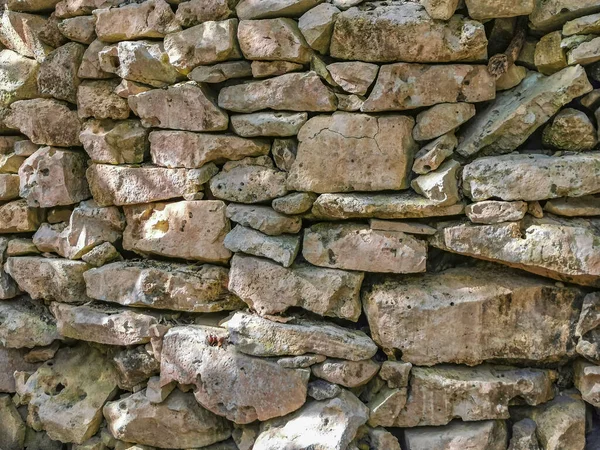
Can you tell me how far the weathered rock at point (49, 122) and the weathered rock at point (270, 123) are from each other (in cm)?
97

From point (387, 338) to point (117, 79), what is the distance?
1.86 metres

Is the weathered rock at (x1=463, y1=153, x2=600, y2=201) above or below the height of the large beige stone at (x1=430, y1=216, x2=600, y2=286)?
above

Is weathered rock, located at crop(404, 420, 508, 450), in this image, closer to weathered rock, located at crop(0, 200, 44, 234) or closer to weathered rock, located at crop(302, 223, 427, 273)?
weathered rock, located at crop(302, 223, 427, 273)

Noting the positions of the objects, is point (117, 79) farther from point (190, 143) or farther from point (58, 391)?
point (58, 391)

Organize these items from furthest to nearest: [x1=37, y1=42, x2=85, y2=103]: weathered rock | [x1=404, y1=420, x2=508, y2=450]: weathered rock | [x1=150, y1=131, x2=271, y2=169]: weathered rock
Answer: [x1=37, y1=42, x2=85, y2=103]: weathered rock < [x1=150, y1=131, x2=271, y2=169]: weathered rock < [x1=404, y1=420, x2=508, y2=450]: weathered rock

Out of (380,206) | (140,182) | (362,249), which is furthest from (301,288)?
(140,182)

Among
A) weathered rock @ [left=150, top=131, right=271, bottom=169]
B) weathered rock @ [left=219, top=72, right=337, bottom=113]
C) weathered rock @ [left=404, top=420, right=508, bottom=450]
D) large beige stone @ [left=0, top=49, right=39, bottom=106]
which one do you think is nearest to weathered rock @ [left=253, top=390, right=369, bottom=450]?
weathered rock @ [left=404, top=420, right=508, bottom=450]

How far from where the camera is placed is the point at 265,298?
8.39 feet

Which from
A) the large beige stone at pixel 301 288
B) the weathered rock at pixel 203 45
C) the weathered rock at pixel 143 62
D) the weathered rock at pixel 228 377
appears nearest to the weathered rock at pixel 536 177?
the large beige stone at pixel 301 288

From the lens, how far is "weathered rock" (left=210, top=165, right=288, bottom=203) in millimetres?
2572

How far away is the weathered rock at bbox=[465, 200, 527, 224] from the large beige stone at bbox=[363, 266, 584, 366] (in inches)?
12.1

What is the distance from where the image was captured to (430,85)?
7.68 feet

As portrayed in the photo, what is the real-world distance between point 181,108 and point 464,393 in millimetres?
1837

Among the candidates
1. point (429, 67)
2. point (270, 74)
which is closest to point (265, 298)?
point (270, 74)
